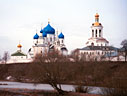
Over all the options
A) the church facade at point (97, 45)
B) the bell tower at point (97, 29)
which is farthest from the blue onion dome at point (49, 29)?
the bell tower at point (97, 29)

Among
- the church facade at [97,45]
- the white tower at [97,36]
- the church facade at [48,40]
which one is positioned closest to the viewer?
the church facade at [97,45]

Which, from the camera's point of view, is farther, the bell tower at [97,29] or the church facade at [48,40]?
the church facade at [48,40]

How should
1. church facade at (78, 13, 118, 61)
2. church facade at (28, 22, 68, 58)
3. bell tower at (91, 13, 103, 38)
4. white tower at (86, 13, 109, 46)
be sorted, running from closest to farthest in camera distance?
church facade at (78, 13, 118, 61) < white tower at (86, 13, 109, 46) < bell tower at (91, 13, 103, 38) < church facade at (28, 22, 68, 58)

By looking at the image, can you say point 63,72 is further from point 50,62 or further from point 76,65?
point 76,65

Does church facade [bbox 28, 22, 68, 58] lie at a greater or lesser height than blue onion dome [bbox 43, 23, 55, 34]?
lesser

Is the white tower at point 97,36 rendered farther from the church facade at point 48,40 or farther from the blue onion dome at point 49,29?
the blue onion dome at point 49,29

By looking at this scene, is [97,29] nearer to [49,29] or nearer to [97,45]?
[97,45]

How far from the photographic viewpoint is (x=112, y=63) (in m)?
52.4

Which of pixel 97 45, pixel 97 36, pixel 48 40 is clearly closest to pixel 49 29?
pixel 48 40

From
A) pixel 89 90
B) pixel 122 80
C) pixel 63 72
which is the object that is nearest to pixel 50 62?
pixel 63 72

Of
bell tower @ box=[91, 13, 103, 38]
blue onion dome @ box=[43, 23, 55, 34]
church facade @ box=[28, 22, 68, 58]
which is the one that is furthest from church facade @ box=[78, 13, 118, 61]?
blue onion dome @ box=[43, 23, 55, 34]

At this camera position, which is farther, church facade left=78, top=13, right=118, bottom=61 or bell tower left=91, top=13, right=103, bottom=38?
bell tower left=91, top=13, right=103, bottom=38

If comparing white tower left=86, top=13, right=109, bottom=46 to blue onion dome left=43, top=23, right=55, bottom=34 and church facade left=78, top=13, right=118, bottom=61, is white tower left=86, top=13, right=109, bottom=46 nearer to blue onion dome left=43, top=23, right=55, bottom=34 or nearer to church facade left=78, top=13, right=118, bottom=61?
church facade left=78, top=13, right=118, bottom=61

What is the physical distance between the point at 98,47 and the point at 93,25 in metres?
6.01
